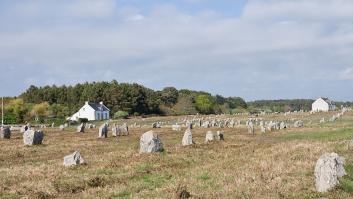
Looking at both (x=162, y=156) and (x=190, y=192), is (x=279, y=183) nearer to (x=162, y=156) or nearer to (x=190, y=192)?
(x=190, y=192)

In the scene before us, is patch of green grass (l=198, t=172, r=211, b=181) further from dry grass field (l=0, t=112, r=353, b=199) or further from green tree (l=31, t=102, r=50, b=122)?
green tree (l=31, t=102, r=50, b=122)

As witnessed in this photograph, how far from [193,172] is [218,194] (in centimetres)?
539

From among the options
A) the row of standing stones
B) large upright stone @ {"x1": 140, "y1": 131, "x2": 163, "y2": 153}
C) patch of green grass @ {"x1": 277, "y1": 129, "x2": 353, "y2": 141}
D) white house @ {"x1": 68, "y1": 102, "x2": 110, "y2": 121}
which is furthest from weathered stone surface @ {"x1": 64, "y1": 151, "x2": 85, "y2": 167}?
white house @ {"x1": 68, "y1": 102, "x2": 110, "y2": 121}

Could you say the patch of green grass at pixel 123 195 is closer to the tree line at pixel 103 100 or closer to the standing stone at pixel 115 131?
the standing stone at pixel 115 131

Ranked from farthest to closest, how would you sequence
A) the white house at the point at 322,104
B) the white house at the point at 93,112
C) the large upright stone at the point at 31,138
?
1. the white house at the point at 322,104
2. the white house at the point at 93,112
3. the large upright stone at the point at 31,138

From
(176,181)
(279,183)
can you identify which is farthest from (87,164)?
(279,183)

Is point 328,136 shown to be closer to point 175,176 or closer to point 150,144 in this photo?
point 150,144

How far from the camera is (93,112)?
135875 mm

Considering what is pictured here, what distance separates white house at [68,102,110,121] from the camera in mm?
135500

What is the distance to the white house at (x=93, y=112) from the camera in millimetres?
135500

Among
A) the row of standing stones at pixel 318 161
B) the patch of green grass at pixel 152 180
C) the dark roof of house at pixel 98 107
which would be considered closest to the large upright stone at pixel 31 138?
the row of standing stones at pixel 318 161

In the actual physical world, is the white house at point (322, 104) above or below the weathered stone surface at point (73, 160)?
above

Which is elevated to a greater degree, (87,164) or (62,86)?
(62,86)

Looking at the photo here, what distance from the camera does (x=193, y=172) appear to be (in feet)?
71.6
